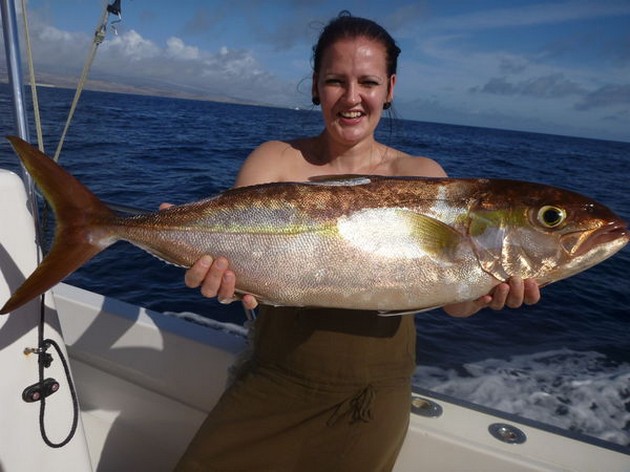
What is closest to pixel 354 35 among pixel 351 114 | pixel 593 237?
pixel 351 114

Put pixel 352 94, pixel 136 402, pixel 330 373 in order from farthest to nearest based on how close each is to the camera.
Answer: pixel 136 402, pixel 352 94, pixel 330 373

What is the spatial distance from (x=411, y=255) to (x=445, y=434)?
1053 millimetres

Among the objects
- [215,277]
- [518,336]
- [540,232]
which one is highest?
[540,232]

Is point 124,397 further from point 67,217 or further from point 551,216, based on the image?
point 551,216

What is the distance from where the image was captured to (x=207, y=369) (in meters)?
3.01

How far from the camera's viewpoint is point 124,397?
130 inches

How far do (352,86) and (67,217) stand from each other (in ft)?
5.06

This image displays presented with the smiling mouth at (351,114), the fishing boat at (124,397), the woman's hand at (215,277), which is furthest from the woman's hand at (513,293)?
the smiling mouth at (351,114)

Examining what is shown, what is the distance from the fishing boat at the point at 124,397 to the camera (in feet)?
7.55

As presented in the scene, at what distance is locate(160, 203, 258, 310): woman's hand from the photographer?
216cm

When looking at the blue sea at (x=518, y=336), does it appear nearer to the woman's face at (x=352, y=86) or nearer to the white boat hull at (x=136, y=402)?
the woman's face at (x=352, y=86)

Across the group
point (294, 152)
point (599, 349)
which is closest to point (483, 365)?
point (599, 349)

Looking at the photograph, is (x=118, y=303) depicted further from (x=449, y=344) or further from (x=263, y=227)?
(x=449, y=344)

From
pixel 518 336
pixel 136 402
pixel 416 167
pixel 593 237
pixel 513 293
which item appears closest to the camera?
pixel 593 237
